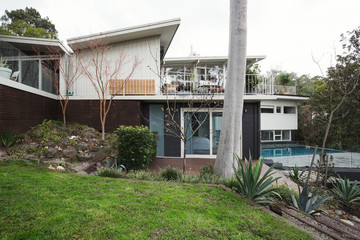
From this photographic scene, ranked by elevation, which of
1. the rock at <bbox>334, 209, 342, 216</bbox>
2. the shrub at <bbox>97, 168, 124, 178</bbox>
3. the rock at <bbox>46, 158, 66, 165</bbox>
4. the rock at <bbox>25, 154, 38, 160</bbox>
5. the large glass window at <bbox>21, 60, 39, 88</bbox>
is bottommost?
the rock at <bbox>334, 209, 342, 216</bbox>

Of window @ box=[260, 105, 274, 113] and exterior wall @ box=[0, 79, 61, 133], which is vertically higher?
window @ box=[260, 105, 274, 113]

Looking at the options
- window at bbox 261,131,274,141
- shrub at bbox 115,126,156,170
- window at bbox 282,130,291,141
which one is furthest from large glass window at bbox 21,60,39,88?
window at bbox 282,130,291,141

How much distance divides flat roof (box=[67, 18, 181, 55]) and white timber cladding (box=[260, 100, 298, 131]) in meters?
12.0

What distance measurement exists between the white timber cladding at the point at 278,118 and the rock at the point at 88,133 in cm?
1454

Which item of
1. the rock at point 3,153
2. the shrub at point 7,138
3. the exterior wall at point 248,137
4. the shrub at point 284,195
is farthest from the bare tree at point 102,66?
the shrub at point 284,195

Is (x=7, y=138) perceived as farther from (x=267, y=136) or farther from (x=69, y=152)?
(x=267, y=136)

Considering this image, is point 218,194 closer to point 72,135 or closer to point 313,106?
point 72,135

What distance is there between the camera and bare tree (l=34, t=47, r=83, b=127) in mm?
7637

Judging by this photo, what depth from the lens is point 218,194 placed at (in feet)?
10.5

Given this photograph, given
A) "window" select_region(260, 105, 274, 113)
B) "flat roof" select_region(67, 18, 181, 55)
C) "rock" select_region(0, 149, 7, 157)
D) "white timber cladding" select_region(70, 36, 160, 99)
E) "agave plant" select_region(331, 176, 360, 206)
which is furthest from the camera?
"window" select_region(260, 105, 274, 113)

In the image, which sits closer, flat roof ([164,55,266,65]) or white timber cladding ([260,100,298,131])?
flat roof ([164,55,266,65])

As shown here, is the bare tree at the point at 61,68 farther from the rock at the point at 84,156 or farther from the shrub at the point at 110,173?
the shrub at the point at 110,173

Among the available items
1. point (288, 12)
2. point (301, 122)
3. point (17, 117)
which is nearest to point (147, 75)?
point (17, 117)

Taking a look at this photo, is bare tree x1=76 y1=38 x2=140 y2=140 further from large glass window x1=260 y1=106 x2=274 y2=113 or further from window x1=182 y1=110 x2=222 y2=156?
large glass window x1=260 y1=106 x2=274 y2=113
